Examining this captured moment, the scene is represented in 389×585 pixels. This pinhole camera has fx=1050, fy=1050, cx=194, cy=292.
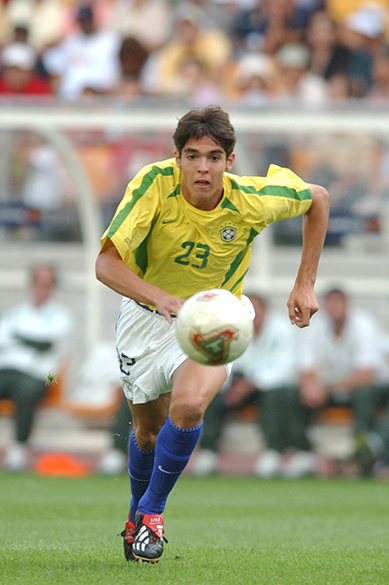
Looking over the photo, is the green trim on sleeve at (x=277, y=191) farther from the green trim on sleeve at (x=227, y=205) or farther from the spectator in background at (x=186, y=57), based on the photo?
the spectator in background at (x=186, y=57)

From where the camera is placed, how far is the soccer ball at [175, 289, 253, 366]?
4.76 metres

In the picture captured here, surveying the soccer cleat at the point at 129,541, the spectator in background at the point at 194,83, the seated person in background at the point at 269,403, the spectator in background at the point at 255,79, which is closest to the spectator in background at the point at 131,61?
the spectator in background at the point at 194,83

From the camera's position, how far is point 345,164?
11.9 m

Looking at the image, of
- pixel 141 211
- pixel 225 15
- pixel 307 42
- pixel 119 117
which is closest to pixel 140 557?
pixel 141 211

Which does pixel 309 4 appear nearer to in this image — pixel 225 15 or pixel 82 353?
pixel 225 15

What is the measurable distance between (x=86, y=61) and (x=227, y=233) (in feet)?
30.2

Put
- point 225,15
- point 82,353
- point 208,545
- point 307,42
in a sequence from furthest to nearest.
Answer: point 225,15 → point 307,42 → point 82,353 → point 208,545

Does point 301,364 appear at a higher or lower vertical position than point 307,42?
lower

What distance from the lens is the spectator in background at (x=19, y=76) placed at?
1347 centimetres

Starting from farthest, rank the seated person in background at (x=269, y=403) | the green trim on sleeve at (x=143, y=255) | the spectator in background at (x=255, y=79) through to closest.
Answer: the spectator in background at (x=255, y=79) < the seated person in background at (x=269, y=403) < the green trim on sleeve at (x=143, y=255)

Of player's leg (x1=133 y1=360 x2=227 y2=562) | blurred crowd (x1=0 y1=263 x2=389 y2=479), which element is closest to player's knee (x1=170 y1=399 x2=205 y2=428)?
player's leg (x1=133 y1=360 x2=227 y2=562)

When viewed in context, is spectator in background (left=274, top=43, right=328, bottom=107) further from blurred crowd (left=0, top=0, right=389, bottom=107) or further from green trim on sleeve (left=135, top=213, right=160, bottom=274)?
green trim on sleeve (left=135, top=213, right=160, bottom=274)

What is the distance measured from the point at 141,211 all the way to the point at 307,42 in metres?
9.56

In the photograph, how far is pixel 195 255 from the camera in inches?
215
